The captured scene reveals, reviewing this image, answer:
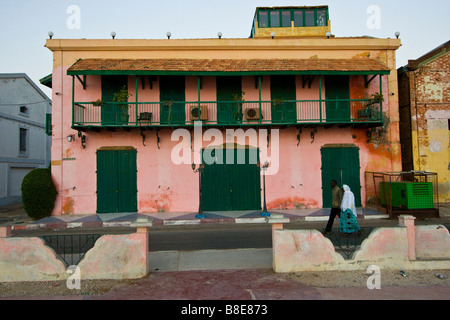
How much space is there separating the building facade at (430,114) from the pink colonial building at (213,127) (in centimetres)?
107

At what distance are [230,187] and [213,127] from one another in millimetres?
2933

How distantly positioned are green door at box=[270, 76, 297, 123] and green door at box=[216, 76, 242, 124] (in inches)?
64.5

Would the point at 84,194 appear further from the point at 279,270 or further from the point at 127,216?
the point at 279,270

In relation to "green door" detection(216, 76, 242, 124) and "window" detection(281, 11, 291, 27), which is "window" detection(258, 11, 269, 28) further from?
"green door" detection(216, 76, 242, 124)

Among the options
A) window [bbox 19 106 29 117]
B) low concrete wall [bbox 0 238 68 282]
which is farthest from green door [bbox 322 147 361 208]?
window [bbox 19 106 29 117]

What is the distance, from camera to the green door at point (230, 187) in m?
14.7

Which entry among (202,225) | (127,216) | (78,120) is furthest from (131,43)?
(202,225)

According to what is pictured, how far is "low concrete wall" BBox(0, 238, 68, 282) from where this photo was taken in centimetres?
576

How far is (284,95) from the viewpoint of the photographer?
601 inches

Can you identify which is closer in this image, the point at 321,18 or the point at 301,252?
the point at 301,252

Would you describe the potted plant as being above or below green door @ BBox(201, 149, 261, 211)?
above

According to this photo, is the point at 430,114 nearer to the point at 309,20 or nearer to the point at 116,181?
the point at 309,20

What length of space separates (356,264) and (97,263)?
486cm

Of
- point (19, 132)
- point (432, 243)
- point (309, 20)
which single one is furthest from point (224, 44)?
point (19, 132)
